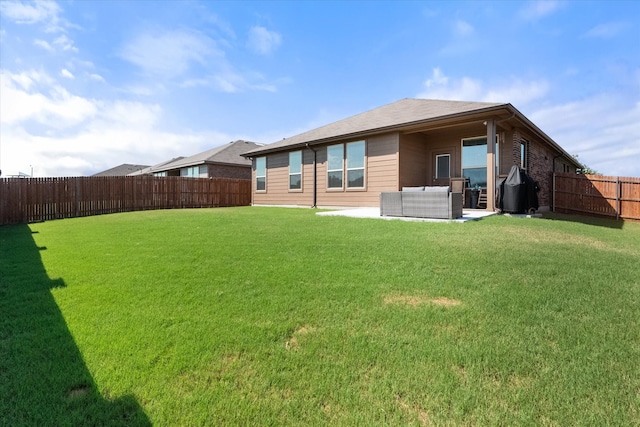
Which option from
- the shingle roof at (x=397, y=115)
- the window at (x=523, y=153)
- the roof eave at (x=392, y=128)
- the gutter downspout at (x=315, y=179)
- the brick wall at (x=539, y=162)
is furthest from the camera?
the gutter downspout at (x=315, y=179)

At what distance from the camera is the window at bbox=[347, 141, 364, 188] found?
1256cm

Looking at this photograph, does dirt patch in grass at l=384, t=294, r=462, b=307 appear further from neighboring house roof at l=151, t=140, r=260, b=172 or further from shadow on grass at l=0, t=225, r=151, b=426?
neighboring house roof at l=151, t=140, r=260, b=172

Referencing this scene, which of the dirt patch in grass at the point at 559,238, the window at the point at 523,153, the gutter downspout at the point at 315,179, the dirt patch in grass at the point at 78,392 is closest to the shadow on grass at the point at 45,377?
the dirt patch in grass at the point at 78,392

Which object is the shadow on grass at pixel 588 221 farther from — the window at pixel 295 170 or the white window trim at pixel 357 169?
the window at pixel 295 170

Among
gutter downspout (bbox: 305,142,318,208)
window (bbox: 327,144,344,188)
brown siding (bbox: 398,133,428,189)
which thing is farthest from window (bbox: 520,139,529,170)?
gutter downspout (bbox: 305,142,318,208)

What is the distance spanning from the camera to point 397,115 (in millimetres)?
12547

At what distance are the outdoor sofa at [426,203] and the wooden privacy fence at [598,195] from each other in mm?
9164

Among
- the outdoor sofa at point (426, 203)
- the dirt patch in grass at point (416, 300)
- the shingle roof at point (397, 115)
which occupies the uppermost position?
the shingle roof at point (397, 115)

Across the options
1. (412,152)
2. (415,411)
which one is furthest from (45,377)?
(412,152)

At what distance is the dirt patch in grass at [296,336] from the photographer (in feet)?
7.63

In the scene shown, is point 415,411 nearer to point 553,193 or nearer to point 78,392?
point 78,392

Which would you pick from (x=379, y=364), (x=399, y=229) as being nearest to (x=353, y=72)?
(x=399, y=229)

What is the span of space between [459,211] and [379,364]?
736cm

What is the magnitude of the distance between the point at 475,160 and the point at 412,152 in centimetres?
227
